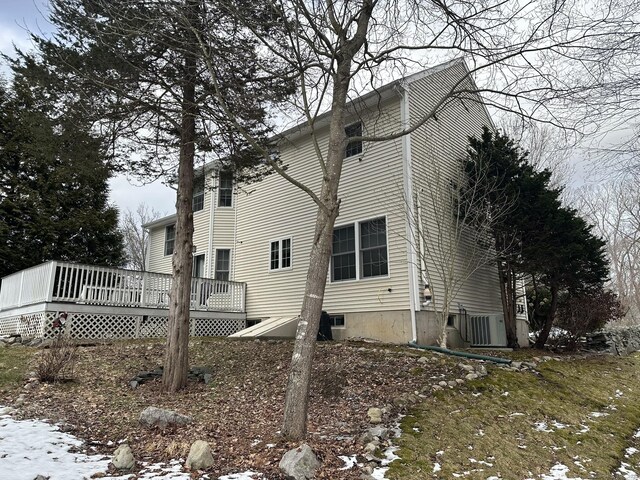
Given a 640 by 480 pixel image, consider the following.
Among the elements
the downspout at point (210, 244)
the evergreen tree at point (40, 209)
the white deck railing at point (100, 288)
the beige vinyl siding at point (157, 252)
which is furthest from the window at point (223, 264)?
the evergreen tree at point (40, 209)

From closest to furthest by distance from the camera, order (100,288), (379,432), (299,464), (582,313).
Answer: (299,464), (379,432), (100,288), (582,313)

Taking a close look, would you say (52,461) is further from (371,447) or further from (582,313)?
(582,313)

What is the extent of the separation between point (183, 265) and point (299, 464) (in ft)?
13.3

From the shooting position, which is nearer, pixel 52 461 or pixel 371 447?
pixel 52 461

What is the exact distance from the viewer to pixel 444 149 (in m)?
11.9

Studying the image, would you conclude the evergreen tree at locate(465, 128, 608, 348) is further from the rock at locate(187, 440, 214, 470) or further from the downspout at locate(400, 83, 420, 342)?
the rock at locate(187, 440, 214, 470)

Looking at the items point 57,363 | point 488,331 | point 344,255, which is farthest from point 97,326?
point 488,331

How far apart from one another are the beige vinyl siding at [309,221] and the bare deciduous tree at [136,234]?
21.1 metres

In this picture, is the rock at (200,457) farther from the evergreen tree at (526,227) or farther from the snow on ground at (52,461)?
the evergreen tree at (526,227)

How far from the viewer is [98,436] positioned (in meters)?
4.40

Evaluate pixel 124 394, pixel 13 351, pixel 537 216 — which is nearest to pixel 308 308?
pixel 124 394

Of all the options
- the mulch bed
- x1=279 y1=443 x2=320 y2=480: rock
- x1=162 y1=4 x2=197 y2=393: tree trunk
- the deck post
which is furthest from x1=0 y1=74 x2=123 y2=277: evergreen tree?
x1=279 y1=443 x2=320 y2=480: rock

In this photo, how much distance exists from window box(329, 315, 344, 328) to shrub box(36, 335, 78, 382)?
6.36 m

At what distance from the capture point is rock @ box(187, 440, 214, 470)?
11.9 feet
